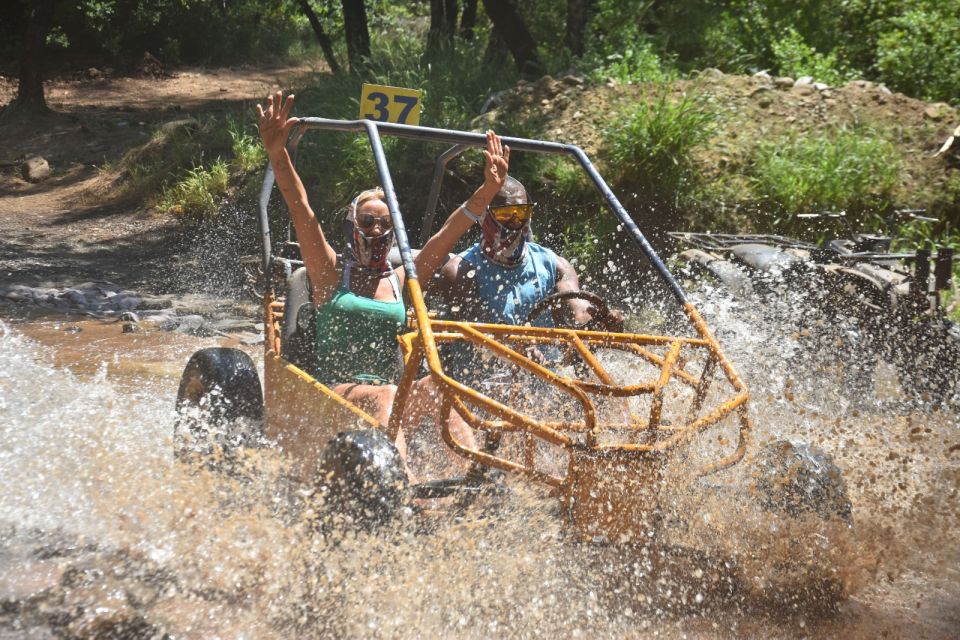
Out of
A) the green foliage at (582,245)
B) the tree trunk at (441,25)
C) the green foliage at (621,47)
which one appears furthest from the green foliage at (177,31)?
the green foliage at (582,245)

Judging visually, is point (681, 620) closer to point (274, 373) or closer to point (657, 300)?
point (274, 373)

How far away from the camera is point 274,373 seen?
4.38 metres

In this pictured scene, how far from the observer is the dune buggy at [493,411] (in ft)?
10.3

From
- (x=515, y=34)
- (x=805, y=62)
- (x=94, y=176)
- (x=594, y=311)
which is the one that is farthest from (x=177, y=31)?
(x=594, y=311)

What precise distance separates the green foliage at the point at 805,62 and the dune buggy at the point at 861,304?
4.98 m

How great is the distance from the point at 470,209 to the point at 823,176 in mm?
5897

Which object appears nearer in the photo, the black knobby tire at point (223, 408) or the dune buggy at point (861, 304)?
the black knobby tire at point (223, 408)

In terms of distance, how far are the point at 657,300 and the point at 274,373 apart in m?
4.59

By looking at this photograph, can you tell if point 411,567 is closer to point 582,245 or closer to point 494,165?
point 494,165

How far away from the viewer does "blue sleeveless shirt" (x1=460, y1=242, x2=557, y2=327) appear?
4.58 metres

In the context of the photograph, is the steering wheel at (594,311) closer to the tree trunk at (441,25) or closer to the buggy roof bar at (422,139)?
the buggy roof bar at (422,139)

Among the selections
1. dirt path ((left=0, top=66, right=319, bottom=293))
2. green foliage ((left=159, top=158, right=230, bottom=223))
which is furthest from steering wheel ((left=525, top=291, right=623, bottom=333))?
green foliage ((left=159, top=158, right=230, bottom=223))

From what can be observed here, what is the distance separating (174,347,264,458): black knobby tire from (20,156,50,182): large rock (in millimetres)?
11807

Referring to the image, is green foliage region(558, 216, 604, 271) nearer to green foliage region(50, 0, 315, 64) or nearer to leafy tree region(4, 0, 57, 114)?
leafy tree region(4, 0, 57, 114)
